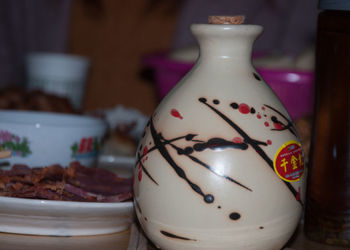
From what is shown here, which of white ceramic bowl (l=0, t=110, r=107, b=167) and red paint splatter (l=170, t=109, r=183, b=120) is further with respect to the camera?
white ceramic bowl (l=0, t=110, r=107, b=167)

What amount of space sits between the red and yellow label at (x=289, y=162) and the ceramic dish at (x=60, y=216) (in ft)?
0.51

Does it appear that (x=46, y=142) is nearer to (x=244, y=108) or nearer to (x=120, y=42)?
(x=244, y=108)

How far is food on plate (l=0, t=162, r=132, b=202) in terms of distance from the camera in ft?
1.49

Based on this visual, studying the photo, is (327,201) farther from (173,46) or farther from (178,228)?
(173,46)

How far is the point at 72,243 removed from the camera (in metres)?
0.44

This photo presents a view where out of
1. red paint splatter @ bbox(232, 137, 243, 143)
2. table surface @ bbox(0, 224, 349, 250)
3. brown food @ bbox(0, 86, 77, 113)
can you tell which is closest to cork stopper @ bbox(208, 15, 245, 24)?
red paint splatter @ bbox(232, 137, 243, 143)

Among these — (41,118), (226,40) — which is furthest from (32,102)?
(226,40)

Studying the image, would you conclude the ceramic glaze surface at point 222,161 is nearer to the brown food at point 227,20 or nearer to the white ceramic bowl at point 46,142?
the brown food at point 227,20

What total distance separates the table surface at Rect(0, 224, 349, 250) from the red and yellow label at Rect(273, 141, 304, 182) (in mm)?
99

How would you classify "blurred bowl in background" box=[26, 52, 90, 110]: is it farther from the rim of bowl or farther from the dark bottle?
the dark bottle

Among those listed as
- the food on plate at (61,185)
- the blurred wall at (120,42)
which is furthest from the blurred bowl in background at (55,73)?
the food on plate at (61,185)

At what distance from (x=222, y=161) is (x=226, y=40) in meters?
0.11

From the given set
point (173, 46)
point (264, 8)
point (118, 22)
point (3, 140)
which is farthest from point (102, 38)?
point (3, 140)

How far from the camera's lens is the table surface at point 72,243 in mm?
423
